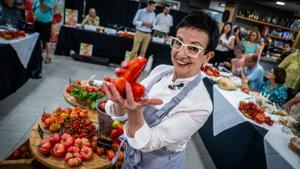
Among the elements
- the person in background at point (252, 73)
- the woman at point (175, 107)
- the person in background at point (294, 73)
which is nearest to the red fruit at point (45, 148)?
the woman at point (175, 107)

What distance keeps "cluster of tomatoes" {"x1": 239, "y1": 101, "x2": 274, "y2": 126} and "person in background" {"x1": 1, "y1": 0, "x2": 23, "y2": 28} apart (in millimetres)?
4114

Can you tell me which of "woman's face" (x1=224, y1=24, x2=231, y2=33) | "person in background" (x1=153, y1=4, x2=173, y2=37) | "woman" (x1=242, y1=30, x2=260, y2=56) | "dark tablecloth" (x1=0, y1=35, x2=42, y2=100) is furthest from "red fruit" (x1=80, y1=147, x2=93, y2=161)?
"person in background" (x1=153, y1=4, x2=173, y2=37)

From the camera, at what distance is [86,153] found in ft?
4.72

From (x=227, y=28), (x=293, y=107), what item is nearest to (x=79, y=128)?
(x=293, y=107)

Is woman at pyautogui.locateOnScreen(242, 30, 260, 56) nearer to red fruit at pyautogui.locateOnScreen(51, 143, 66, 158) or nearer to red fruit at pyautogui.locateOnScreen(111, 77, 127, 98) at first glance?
red fruit at pyautogui.locateOnScreen(51, 143, 66, 158)

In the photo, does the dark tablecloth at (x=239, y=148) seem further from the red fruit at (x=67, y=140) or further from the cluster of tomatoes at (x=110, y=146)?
the red fruit at (x=67, y=140)

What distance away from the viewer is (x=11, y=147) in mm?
2277

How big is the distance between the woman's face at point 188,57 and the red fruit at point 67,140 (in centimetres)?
94

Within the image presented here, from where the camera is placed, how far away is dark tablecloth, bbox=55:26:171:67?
580cm

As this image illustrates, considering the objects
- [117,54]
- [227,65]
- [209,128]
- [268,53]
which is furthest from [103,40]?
[268,53]

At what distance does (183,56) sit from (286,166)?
1.33 metres

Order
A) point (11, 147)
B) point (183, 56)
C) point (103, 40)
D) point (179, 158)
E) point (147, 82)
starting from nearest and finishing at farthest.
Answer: point (183, 56), point (179, 158), point (147, 82), point (11, 147), point (103, 40)

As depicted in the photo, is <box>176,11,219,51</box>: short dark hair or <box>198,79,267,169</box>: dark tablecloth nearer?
<box>176,11,219,51</box>: short dark hair

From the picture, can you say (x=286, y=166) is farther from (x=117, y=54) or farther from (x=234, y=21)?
(x=234, y=21)
